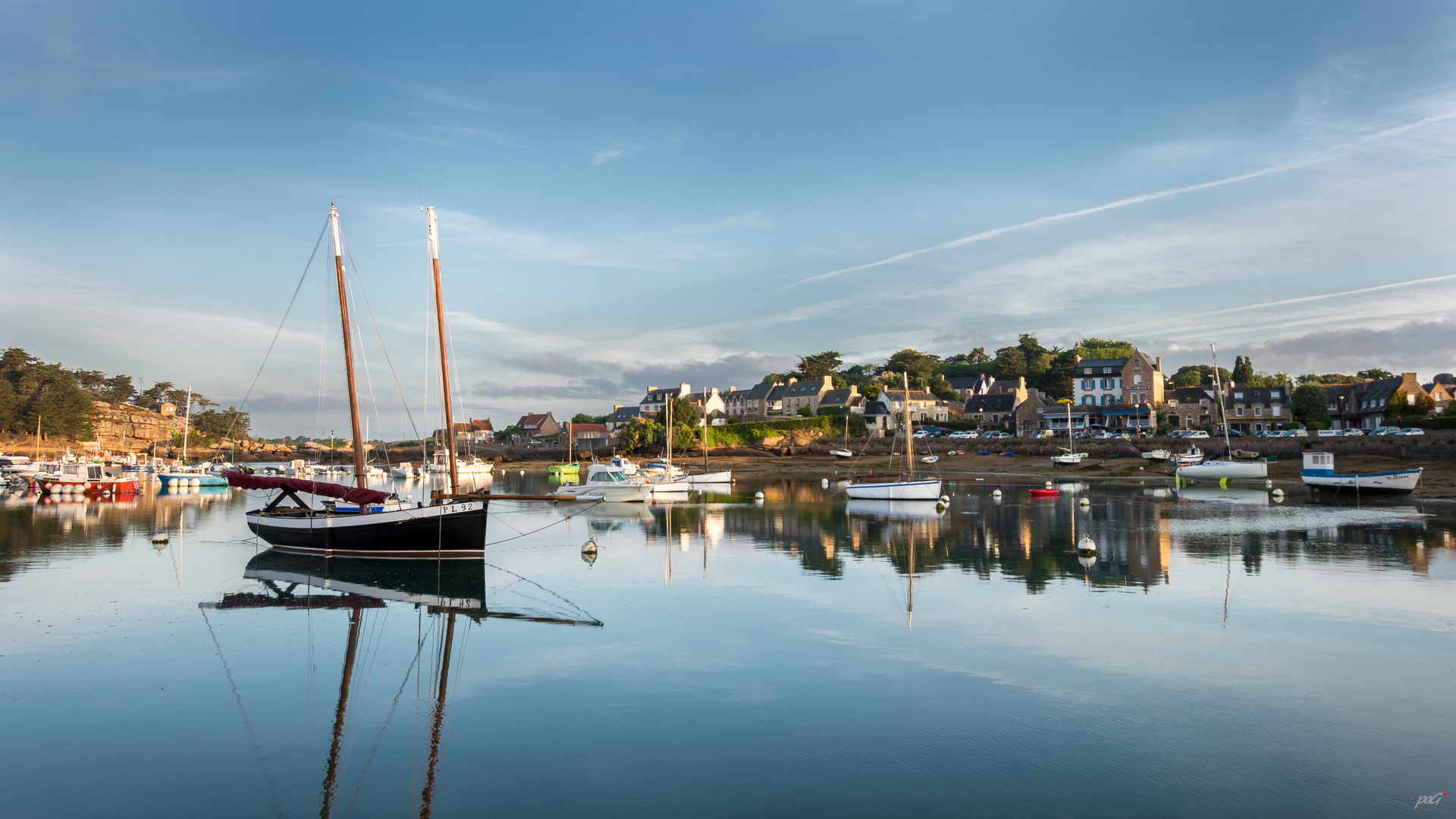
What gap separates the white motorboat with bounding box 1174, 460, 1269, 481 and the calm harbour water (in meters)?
35.8

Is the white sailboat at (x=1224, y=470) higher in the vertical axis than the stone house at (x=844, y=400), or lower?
lower

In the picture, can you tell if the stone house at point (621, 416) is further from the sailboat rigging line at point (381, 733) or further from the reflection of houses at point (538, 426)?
the sailboat rigging line at point (381, 733)

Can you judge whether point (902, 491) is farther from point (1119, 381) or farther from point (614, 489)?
point (1119, 381)

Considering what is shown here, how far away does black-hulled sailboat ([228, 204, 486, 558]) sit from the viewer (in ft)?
81.0

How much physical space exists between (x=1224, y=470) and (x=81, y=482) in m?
87.3

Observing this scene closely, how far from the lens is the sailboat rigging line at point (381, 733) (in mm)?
8570

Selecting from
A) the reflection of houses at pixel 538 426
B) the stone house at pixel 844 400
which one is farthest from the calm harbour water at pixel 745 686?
the reflection of houses at pixel 538 426

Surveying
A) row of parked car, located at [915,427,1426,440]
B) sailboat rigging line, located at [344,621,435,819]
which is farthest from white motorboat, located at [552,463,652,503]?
row of parked car, located at [915,427,1426,440]

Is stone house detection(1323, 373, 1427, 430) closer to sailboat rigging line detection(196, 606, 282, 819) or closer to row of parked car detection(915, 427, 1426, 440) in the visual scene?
row of parked car detection(915, 427, 1426, 440)

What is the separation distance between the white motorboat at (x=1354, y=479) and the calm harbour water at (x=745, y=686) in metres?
23.6

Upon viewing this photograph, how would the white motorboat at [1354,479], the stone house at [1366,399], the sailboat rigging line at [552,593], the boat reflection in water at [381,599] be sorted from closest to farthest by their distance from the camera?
1. the boat reflection in water at [381,599]
2. the sailboat rigging line at [552,593]
3. the white motorboat at [1354,479]
4. the stone house at [1366,399]

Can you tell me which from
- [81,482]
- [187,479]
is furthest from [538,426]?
[81,482]

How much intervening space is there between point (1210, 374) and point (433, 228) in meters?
127

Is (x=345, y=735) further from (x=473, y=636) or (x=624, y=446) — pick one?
(x=624, y=446)
